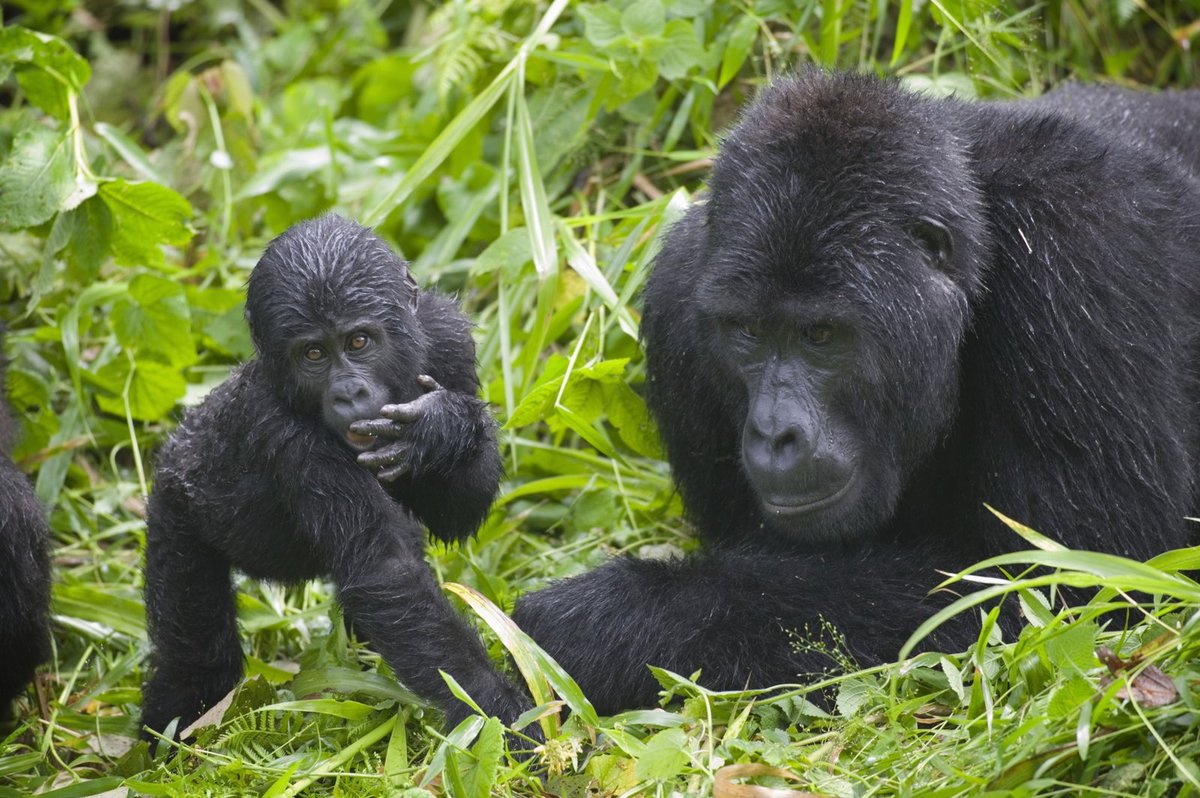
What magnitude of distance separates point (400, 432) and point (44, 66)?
111 inches

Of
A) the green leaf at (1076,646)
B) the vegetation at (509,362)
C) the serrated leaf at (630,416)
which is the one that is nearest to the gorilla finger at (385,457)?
the vegetation at (509,362)

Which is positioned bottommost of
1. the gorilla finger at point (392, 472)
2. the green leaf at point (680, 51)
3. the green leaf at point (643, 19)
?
the gorilla finger at point (392, 472)

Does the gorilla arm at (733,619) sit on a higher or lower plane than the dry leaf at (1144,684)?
lower

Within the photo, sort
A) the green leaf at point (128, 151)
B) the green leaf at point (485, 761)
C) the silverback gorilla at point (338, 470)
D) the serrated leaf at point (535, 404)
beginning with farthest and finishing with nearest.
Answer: the green leaf at point (128, 151), the serrated leaf at point (535, 404), the silverback gorilla at point (338, 470), the green leaf at point (485, 761)

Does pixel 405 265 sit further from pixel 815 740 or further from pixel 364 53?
pixel 364 53

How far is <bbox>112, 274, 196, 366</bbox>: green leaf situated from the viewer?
17.9 ft

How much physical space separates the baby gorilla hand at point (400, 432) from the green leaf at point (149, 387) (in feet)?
7.26

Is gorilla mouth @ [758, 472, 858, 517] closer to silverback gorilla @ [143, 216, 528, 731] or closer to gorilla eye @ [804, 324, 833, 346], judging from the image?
gorilla eye @ [804, 324, 833, 346]

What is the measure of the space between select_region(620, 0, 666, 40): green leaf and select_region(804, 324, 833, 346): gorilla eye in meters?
2.15

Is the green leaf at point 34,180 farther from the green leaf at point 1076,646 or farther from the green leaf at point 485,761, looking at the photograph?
the green leaf at point 1076,646

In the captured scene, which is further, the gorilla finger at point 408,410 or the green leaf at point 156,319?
the green leaf at point 156,319

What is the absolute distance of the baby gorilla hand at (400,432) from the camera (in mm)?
3617

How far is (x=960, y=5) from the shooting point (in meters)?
5.11

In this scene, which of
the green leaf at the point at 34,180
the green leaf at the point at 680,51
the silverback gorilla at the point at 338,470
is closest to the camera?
the silverback gorilla at the point at 338,470
